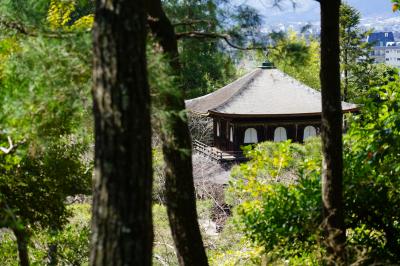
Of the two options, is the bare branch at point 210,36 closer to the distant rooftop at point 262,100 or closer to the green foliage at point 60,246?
the green foliage at point 60,246

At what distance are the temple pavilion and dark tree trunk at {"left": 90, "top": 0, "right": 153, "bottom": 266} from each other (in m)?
18.0

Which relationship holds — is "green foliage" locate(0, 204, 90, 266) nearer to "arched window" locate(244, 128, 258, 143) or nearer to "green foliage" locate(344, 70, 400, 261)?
"green foliage" locate(344, 70, 400, 261)

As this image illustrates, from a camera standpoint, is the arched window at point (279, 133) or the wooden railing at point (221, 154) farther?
the arched window at point (279, 133)

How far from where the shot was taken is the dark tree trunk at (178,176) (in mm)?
4352

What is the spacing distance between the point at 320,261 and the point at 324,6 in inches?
90.4

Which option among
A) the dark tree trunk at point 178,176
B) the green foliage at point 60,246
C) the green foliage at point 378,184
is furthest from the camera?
the green foliage at point 60,246

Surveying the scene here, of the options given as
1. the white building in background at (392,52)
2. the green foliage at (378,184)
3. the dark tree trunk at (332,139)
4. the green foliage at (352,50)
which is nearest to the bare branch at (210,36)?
the dark tree trunk at (332,139)

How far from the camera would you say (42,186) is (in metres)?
6.78

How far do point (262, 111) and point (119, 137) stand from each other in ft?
61.7

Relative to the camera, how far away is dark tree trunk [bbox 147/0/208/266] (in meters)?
4.35

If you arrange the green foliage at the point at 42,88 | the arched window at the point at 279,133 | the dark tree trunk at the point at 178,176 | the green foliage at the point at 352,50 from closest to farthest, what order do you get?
1. the green foliage at the point at 42,88
2. the dark tree trunk at the point at 178,176
3. the arched window at the point at 279,133
4. the green foliage at the point at 352,50

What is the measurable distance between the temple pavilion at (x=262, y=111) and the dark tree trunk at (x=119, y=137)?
18.0 m

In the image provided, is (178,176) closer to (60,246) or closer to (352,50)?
(60,246)

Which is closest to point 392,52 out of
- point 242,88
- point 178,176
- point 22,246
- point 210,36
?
point 242,88
